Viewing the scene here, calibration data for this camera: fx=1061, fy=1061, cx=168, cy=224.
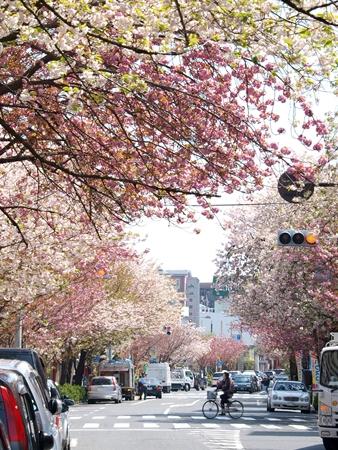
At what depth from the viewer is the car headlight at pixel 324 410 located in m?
20.9

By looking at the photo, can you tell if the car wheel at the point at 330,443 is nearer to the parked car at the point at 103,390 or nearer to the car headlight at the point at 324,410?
the car headlight at the point at 324,410

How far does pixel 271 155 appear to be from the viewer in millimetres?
15391

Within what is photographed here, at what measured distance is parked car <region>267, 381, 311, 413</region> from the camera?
Result: 143 ft

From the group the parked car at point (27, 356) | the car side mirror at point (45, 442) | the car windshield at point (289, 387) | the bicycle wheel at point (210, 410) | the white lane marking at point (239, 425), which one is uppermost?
the car windshield at point (289, 387)

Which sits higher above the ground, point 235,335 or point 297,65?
point 235,335

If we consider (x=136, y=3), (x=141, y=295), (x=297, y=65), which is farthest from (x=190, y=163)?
(x=141, y=295)

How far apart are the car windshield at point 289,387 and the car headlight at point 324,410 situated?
23210 millimetres

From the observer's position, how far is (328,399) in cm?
2109

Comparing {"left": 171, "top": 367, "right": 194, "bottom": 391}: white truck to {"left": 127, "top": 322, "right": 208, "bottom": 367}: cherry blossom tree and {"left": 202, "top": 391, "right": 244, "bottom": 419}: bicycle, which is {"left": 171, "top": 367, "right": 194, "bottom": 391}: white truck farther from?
{"left": 202, "top": 391, "right": 244, "bottom": 419}: bicycle

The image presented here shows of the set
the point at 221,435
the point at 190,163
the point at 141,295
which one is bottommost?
the point at 221,435

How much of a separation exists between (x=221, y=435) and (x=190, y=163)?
38.8 feet

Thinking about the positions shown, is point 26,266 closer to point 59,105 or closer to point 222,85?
point 59,105

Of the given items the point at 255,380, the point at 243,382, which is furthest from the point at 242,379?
the point at 255,380

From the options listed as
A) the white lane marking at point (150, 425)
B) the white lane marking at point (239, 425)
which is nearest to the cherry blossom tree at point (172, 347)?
the white lane marking at point (150, 425)
